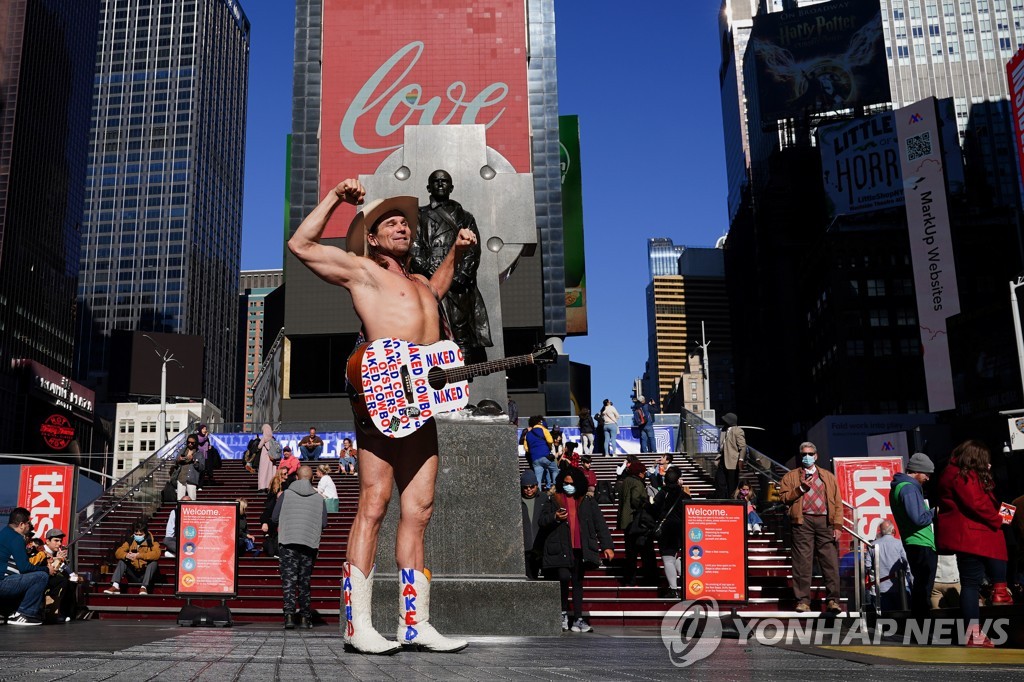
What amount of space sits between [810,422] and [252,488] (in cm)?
7224

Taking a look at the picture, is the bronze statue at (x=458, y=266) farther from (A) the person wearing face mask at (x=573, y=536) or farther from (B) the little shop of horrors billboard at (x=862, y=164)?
(B) the little shop of horrors billboard at (x=862, y=164)

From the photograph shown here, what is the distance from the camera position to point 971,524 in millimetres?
7016

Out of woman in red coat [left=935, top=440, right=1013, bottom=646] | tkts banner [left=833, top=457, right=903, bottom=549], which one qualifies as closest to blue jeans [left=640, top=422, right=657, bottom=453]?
tkts banner [left=833, top=457, right=903, bottom=549]

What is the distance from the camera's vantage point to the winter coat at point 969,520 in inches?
274

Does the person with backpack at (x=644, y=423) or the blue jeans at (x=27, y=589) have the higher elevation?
the person with backpack at (x=644, y=423)

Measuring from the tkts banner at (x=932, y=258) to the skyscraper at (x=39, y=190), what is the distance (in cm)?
7780

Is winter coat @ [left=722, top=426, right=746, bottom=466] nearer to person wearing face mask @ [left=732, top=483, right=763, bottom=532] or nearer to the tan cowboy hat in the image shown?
person wearing face mask @ [left=732, top=483, right=763, bottom=532]

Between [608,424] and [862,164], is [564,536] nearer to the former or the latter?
[608,424]

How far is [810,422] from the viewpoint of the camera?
86.9 meters

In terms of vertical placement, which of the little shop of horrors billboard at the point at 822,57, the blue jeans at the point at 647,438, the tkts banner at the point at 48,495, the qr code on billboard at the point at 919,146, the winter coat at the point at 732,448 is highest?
the little shop of horrors billboard at the point at 822,57

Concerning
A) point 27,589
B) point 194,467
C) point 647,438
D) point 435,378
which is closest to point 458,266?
point 435,378

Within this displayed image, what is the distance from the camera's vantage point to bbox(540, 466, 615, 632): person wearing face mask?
10664 mm

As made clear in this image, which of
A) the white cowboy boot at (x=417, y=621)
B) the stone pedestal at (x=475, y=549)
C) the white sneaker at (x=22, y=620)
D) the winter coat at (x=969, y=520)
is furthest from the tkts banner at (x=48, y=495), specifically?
the winter coat at (x=969, y=520)

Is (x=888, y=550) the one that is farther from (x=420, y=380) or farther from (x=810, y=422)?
(x=810, y=422)
